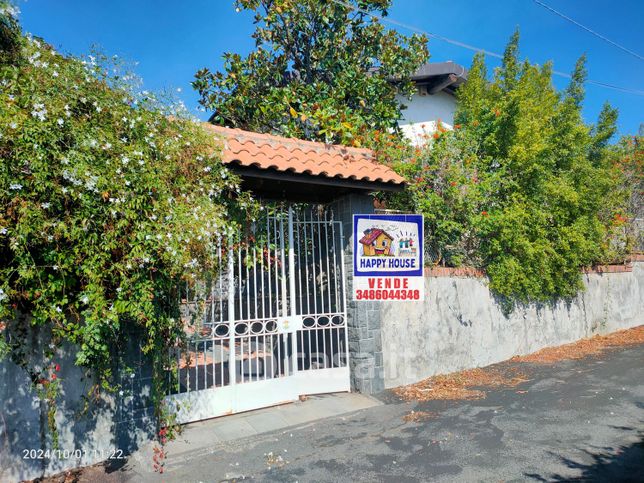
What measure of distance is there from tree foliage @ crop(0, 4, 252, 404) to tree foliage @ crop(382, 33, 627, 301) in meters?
4.50

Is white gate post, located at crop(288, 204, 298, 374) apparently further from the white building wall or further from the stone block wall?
the white building wall

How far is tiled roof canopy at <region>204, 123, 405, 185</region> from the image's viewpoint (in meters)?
5.16

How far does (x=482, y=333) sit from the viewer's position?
7703 mm

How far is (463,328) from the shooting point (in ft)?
24.2

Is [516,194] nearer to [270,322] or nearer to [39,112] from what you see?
[270,322]

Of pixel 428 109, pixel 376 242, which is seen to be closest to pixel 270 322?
pixel 376 242

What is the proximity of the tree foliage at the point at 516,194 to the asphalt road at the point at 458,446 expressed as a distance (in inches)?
114

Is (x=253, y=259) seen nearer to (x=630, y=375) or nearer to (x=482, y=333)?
(x=482, y=333)

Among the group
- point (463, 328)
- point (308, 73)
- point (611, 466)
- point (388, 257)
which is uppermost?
point (308, 73)

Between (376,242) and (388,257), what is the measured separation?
0.36m

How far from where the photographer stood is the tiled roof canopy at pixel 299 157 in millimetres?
5164

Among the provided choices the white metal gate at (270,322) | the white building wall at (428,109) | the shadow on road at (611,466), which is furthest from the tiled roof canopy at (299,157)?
the white building wall at (428,109)

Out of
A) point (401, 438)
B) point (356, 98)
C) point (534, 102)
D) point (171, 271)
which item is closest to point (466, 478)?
point (401, 438)

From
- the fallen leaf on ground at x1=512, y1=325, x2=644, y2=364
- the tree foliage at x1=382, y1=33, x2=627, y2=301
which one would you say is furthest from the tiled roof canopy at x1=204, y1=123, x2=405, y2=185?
the fallen leaf on ground at x1=512, y1=325, x2=644, y2=364
